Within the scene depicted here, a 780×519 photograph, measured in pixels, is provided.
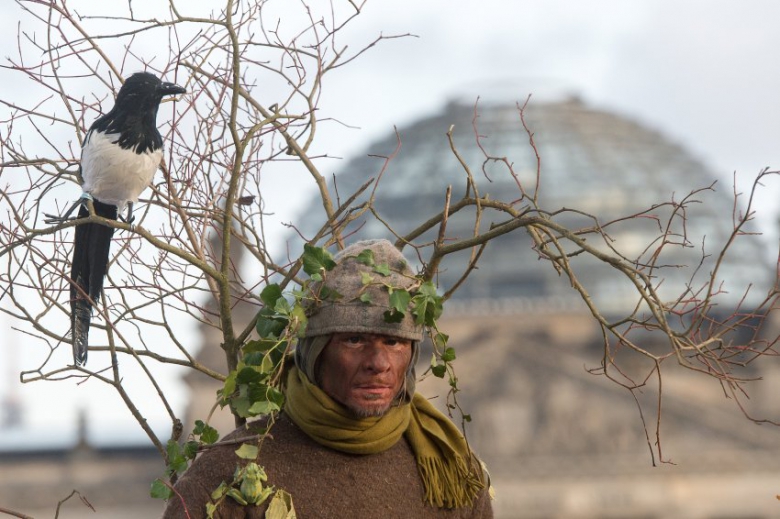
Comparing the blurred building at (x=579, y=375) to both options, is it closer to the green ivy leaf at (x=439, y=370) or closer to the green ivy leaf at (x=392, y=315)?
the green ivy leaf at (x=439, y=370)

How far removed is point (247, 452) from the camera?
267 inches

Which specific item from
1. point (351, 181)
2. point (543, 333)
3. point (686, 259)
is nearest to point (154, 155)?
point (543, 333)

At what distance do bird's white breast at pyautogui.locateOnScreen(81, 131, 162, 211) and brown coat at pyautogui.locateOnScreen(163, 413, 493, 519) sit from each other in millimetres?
955

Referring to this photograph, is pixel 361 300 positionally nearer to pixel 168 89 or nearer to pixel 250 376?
pixel 250 376

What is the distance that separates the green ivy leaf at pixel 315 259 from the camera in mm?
6898

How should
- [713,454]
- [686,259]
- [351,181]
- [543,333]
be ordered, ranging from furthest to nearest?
[351,181], [686,259], [543,333], [713,454]

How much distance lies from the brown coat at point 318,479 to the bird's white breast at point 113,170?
37.6 inches

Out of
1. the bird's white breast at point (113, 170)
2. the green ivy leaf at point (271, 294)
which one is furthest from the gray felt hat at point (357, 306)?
the bird's white breast at point (113, 170)

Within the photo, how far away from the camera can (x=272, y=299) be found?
275 inches

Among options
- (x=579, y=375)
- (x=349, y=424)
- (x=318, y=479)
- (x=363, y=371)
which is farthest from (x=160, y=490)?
(x=579, y=375)

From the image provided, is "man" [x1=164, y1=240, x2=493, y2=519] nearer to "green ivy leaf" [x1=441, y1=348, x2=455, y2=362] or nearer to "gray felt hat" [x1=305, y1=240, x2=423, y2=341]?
"gray felt hat" [x1=305, y1=240, x2=423, y2=341]

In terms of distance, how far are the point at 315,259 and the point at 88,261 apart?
0.91 meters

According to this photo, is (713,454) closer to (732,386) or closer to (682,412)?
(682,412)

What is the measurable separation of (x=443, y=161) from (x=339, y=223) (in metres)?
101
